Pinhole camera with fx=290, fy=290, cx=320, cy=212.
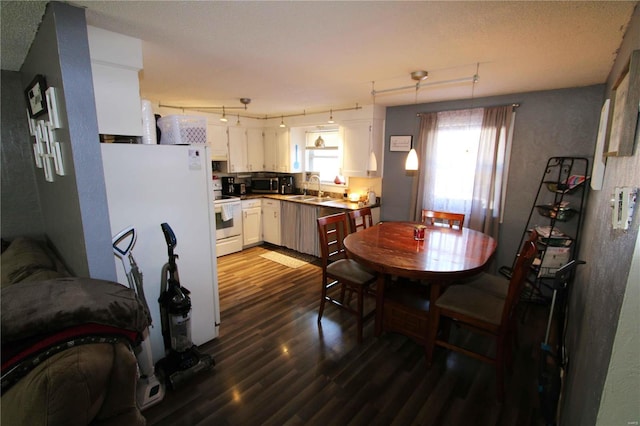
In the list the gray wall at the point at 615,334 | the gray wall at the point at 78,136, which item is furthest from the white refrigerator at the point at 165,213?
the gray wall at the point at 615,334

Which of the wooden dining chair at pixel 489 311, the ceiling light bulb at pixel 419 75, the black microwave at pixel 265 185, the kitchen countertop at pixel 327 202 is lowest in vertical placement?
the wooden dining chair at pixel 489 311

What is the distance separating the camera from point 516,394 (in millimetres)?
1975

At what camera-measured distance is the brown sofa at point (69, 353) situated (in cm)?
101

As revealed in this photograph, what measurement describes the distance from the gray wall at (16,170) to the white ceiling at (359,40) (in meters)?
0.29

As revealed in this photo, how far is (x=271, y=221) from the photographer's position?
5074 millimetres

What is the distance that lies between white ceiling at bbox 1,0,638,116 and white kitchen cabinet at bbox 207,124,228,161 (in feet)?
5.51

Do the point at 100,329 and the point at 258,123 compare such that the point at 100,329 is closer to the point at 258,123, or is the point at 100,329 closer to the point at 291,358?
the point at 291,358

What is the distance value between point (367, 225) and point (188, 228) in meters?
1.97

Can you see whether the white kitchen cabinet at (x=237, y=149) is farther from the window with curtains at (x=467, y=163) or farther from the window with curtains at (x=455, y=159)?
the window with curtains at (x=455, y=159)

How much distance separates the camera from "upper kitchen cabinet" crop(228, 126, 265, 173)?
5.02 meters

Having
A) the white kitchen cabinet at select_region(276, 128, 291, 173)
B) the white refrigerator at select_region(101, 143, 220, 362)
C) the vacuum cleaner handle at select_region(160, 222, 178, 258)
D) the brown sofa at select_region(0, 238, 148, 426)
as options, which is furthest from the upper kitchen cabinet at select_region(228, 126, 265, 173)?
the brown sofa at select_region(0, 238, 148, 426)

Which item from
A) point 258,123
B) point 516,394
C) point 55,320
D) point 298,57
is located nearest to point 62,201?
point 55,320

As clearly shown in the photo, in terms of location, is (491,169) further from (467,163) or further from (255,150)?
(255,150)

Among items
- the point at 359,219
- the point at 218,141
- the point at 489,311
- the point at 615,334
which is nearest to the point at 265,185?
the point at 218,141
